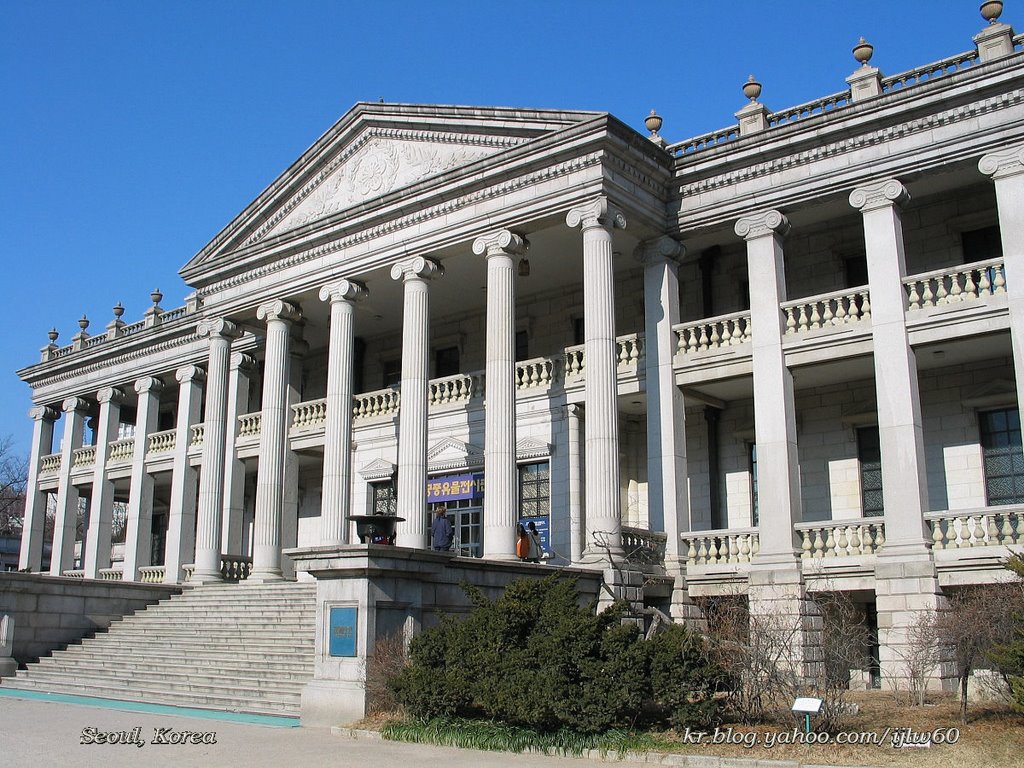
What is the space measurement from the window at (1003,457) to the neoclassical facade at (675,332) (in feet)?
0.15

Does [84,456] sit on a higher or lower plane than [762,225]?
lower

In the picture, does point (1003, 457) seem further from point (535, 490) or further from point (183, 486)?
point (183, 486)

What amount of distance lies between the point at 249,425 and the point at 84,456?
1205 centimetres

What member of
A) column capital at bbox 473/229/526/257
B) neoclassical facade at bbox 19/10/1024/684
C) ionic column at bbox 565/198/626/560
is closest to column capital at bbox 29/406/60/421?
neoclassical facade at bbox 19/10/1024/684

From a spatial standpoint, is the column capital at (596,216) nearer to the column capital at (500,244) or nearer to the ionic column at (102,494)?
the column capital at (500,244)

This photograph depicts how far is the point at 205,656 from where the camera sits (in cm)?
2125

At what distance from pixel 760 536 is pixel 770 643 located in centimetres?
790

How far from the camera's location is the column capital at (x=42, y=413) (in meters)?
44.3

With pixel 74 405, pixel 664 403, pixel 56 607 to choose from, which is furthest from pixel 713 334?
pixel 74 405

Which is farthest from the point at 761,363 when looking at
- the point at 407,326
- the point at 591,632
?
the point at 591,632

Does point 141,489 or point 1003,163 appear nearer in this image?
point 1003,163

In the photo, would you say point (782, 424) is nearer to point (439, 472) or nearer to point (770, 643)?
point (770, 643)

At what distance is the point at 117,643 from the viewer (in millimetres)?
23891

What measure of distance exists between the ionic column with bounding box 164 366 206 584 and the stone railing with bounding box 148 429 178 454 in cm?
57
